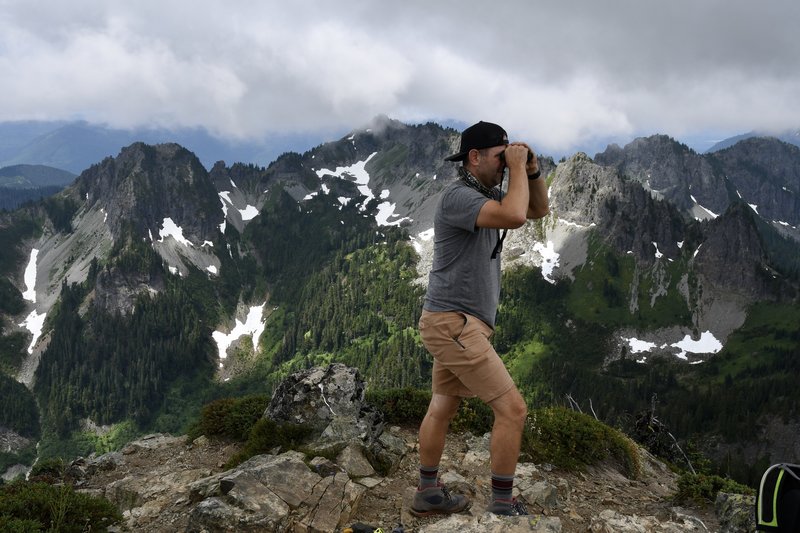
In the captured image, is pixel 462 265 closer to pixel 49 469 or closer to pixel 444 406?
pixel 444 406

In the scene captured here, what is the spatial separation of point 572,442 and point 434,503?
5.06 meters

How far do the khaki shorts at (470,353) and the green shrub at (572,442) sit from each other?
4961 mm

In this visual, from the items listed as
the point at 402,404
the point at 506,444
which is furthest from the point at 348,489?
the point at 402,404

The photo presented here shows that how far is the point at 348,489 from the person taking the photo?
7688 millimetres

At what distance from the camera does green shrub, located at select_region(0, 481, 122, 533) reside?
634 cm

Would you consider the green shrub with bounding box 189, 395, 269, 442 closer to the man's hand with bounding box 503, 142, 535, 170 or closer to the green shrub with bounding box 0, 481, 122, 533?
the green shrub with bounding box 0, 481, 122, 533

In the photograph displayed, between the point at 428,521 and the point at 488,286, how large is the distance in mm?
3536

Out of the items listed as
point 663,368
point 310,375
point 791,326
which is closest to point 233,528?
point 310,375

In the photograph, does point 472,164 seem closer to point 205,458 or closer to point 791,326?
point 205,458

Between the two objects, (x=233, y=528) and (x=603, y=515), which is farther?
(x=603, y=515)

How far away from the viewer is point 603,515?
24.7ft

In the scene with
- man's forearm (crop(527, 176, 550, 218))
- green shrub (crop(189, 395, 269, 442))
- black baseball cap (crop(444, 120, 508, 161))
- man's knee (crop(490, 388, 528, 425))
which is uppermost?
black baseball cap (crop(444, 120, 508, 161))

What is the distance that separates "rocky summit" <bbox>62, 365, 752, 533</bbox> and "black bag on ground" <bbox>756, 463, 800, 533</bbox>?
2.68 m

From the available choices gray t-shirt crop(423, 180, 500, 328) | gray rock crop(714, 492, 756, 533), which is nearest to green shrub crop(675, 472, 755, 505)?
gray rock crop(714, 492, 756, 533)
